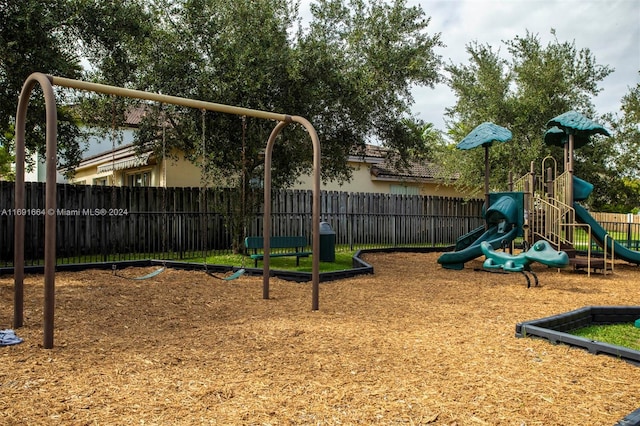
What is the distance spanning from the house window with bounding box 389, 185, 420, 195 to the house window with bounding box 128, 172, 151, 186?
40.9 ft

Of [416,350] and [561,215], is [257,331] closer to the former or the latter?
[416,350]

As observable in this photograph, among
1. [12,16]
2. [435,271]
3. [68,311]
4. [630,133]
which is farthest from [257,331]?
[630,133]

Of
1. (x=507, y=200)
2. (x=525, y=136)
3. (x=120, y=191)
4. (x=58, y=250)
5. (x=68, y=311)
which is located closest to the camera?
(x=68, y=311)

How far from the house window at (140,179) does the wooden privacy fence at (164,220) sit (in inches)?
165

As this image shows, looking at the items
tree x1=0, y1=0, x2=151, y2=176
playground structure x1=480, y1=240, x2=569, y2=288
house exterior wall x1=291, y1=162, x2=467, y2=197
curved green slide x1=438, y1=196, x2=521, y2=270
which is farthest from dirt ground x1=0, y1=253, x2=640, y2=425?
house exterior wall x1=291, y1=162, x2=467, y2=197

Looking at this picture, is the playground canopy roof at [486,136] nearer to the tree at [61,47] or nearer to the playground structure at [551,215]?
the playground structure at [551,215]

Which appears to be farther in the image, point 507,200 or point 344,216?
point 344,216

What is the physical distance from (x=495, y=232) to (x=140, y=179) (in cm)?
1426

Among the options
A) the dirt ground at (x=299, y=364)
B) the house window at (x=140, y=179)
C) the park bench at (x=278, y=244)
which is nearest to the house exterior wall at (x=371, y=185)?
the house window at (x=140, y=179)

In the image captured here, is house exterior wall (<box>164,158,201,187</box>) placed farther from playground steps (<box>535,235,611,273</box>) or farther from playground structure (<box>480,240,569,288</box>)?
Answer: playground steps (<box>535,235,611,273</box>)

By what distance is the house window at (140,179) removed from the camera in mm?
19609

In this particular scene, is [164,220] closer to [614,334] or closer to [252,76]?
[252,76]

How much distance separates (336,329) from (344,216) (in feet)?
40.6

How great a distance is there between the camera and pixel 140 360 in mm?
4418
